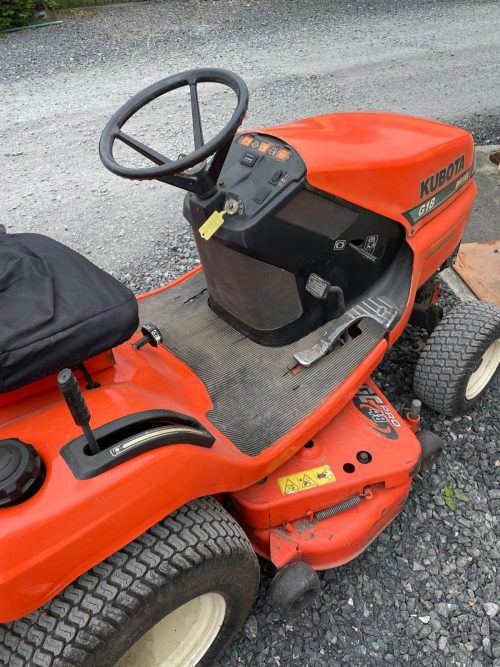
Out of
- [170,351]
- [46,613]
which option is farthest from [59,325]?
[170,351]

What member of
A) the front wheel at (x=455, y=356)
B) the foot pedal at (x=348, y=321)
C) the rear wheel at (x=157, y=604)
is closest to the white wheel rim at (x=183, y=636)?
the rear wheel at (x=157, y=604)

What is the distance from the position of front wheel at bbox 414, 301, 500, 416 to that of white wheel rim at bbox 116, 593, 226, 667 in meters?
1.16

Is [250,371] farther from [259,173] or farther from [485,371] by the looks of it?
[485,371]

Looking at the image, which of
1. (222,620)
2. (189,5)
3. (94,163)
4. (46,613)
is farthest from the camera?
(189,5)

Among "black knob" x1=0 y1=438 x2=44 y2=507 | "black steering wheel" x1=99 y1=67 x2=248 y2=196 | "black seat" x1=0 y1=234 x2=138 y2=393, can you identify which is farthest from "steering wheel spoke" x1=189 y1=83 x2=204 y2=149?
"black knob" x1=0 y1=438 x2=44 y2=507

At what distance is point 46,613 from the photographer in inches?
46.8

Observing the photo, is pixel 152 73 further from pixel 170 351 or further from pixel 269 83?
pixel 170 351

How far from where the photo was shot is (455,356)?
7.04ft

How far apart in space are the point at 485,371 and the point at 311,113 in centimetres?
327

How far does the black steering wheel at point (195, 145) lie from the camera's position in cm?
157

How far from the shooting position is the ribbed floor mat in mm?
1829

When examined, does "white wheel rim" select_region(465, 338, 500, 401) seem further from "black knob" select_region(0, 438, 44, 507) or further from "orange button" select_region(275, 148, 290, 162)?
"black knob" select_region(0, 438, 44, 507)

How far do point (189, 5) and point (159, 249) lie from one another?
5.82 meters

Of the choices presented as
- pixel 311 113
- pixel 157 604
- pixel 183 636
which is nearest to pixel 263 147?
pixel 157 604
